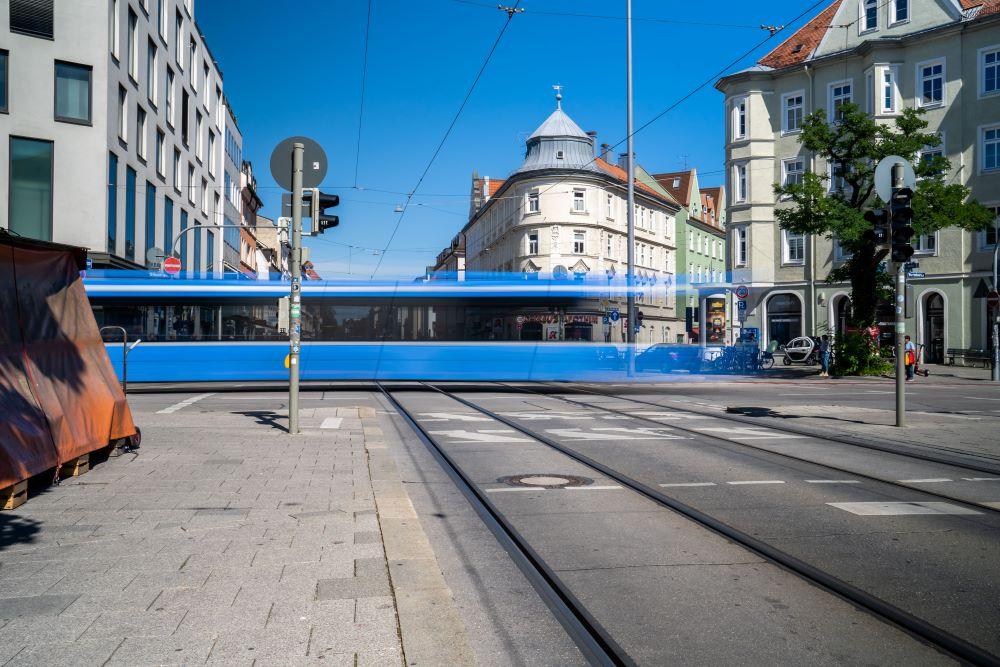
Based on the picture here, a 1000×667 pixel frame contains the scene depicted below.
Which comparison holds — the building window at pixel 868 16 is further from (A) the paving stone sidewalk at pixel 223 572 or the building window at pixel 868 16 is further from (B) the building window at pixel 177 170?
(A) the paving stone sidewalk at pixel 223 572

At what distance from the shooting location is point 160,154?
39375 millimetres

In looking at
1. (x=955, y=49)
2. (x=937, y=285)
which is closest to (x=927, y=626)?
(x=937, y=285)

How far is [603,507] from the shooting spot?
7.27 meters

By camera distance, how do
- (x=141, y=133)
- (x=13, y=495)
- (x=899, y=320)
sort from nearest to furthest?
1. (x=13, y=495)
2. (x=899, y=320)
3. (x=141, y=133)

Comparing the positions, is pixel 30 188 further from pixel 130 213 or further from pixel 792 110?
pixel 792 110

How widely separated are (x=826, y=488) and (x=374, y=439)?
18.1 ft

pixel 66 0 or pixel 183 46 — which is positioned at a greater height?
pixel 183 46

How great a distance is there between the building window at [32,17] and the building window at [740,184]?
33.1m

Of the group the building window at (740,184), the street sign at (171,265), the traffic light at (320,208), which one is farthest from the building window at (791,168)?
the traffic light at (320,208)

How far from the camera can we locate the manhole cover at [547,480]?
331 inches

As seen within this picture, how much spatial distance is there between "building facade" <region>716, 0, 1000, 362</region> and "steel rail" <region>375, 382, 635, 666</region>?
2904 centimetres

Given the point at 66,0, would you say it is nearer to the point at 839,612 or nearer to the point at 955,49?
the point at 839,612

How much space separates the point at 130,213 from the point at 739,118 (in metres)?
31.3

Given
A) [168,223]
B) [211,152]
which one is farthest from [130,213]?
[211,152]
